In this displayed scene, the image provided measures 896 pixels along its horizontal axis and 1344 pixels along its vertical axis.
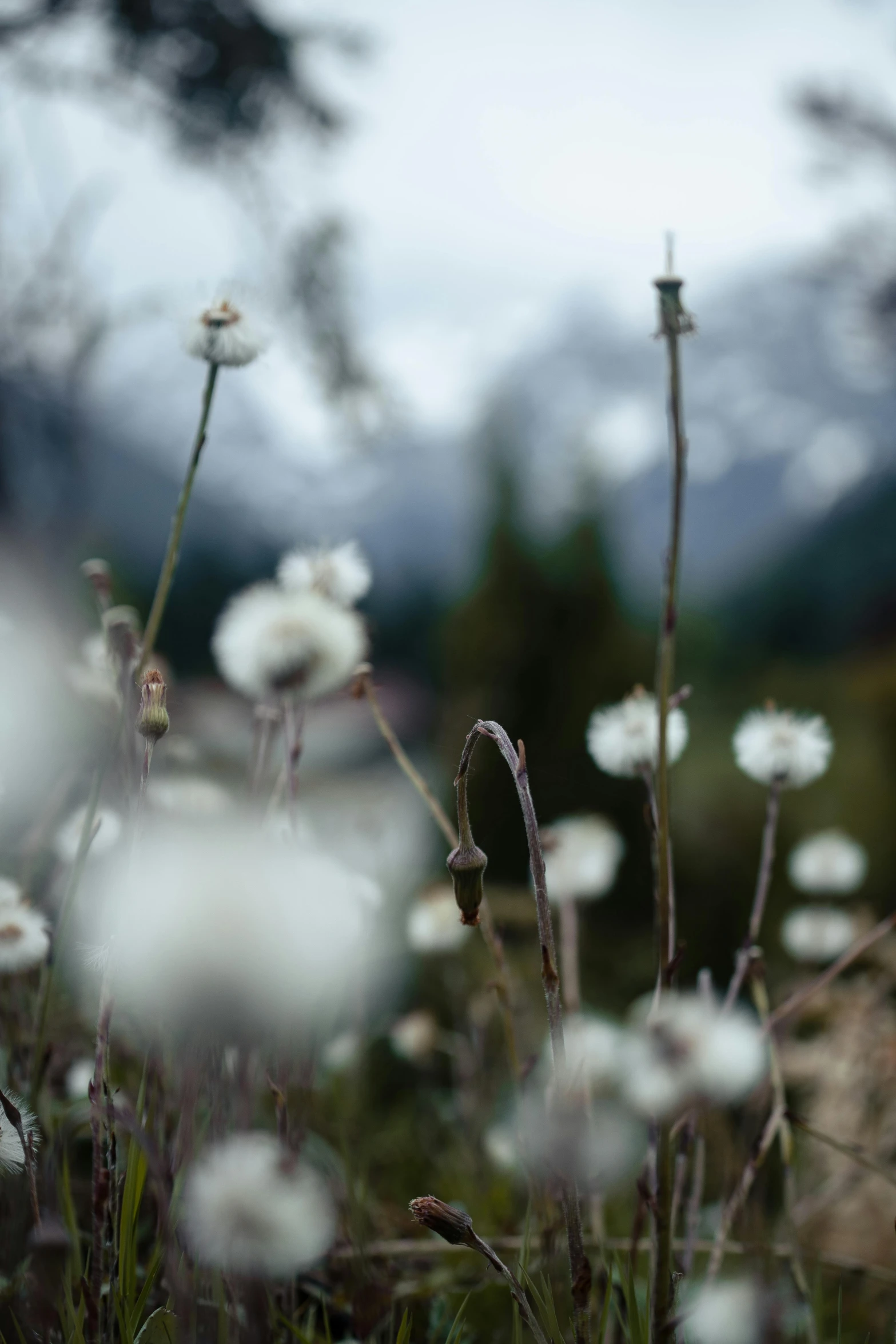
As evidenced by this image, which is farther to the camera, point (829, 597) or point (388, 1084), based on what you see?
point (829, 597)

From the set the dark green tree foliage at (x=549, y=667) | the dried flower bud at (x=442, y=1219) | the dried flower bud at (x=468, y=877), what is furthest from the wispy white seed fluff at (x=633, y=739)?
the dark green tree foliage at (x=549, y=667)

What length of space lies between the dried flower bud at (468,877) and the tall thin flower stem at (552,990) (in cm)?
3

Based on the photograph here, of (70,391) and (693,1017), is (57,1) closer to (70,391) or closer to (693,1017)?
(70,391)

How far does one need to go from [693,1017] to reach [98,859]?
2.10ft

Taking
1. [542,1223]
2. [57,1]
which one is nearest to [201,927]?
[542,1223]

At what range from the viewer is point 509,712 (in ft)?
8.74

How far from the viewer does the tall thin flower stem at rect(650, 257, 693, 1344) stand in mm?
450

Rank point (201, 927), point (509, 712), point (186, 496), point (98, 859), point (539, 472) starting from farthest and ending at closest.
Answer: point (539, 472)
point (509, 712)
point (98, 859)
point (186, 496)
point (201, 927)

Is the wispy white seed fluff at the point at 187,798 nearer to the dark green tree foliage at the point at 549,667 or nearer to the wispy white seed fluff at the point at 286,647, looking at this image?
the wispy white seed fluff at the point at 286,647

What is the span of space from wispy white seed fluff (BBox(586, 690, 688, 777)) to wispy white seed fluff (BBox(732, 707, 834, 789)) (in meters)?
0.08

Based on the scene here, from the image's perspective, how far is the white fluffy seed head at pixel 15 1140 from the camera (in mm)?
458

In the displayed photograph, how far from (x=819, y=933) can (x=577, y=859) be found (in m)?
0.45

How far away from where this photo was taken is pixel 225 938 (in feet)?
1.16

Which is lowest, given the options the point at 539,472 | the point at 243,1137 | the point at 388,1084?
the point at 388,1084
